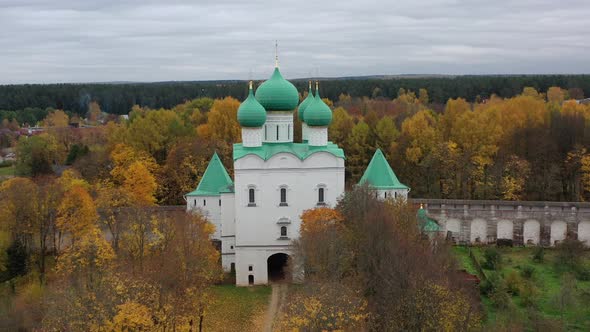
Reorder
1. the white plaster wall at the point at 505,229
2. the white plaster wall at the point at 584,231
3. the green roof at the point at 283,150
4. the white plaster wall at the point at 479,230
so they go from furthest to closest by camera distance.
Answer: the white plaster wall at the point at 479,230, the white plaster wall at the point at 505,229, the white plaster wall at the point at 584,231, the green roof at the point at 283,150

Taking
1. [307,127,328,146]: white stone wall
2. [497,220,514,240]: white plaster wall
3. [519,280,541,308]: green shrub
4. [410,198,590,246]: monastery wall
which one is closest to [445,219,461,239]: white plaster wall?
[410,198,590,246]: monastery wall

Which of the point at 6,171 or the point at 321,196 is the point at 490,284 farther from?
the point at 6,171

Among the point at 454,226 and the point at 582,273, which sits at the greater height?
the point at 454,226

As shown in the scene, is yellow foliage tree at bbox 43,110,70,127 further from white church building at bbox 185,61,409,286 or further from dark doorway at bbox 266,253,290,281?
white church building at bbox 185,61,409,286

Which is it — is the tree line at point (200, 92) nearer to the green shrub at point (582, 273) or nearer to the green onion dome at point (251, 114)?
the green shrub at point (582, 273)

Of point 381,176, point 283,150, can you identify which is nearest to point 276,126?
point 283,150

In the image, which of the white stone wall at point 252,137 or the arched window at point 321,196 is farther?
the white stone wall at point 252,137

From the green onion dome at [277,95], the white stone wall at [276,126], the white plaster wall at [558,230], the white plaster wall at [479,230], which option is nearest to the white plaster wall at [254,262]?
the white stone wall at [276,126]
